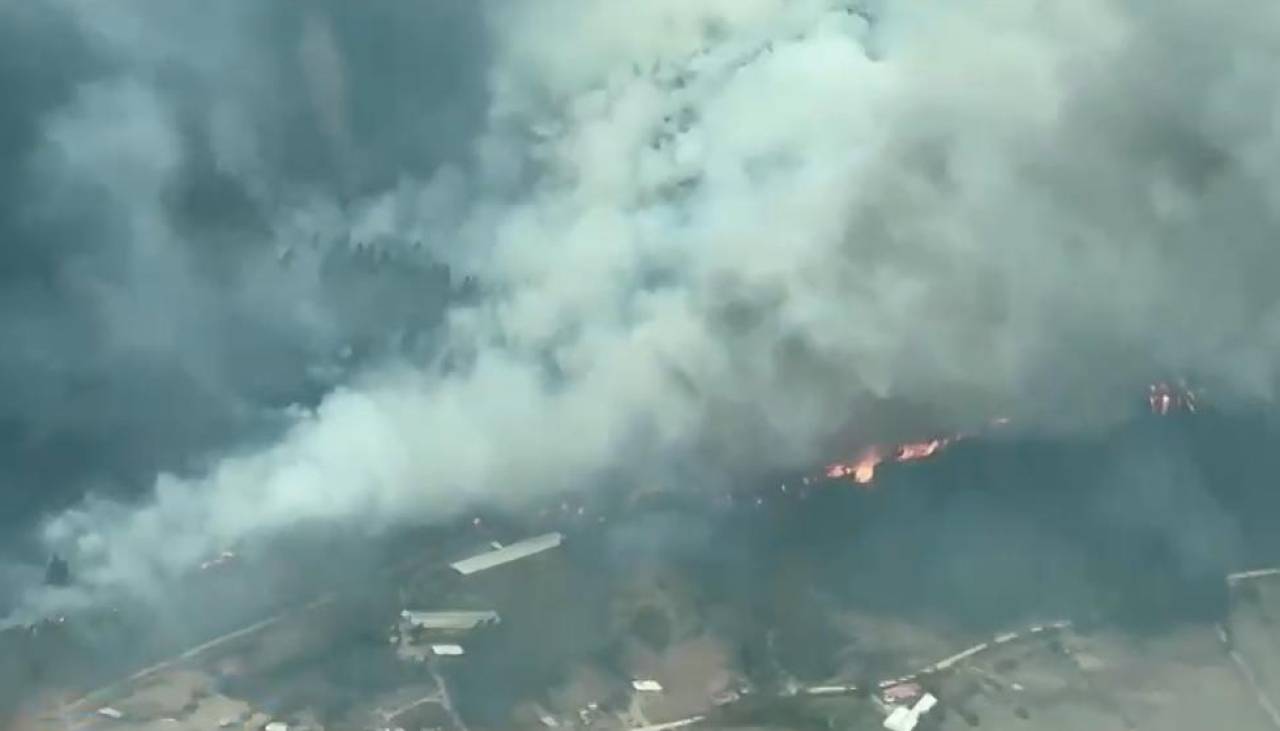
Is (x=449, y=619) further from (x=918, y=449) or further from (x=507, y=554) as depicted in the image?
(x=918, y=449)

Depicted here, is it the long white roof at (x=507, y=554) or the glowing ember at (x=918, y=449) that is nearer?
the long white roof at (x=507, y=554)

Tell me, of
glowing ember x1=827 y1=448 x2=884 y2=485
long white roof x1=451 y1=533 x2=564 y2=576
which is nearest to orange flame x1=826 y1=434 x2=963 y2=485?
glowing ember x1=827 y1=448 x2=884 y2=485

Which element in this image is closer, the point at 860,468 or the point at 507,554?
the point at 507,554

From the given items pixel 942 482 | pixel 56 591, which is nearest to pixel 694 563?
pixel 942 482

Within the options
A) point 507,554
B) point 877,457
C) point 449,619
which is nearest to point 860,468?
point 877,457

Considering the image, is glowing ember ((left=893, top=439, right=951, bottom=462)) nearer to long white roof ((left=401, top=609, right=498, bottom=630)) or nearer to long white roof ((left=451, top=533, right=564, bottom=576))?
long white roof ((left=451, top=533, right=564, bottom=576))

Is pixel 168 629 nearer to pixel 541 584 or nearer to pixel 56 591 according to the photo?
pixel 56 591

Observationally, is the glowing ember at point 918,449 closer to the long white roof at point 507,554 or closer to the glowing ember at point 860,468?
the glowing ember at point 860,468

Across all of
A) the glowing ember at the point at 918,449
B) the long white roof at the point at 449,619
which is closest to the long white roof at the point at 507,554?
the long white roof at the point at 449,619
